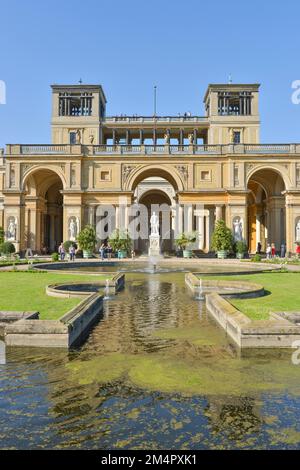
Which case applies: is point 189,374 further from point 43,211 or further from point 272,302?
point 43,211

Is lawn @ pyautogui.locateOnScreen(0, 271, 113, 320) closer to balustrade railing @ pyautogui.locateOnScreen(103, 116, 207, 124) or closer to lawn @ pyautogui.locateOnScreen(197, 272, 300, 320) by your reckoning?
Result: lawn @ pyautogui.locateOnScreen(197, 272, 300, 320)

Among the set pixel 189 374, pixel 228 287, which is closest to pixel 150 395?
pixel 189 374

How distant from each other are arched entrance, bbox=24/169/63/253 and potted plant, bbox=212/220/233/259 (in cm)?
1928

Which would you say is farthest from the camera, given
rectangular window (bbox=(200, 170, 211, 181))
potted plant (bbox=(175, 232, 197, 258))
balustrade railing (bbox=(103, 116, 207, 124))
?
balustrade railing (bbox=(103, 116, 207, 124))

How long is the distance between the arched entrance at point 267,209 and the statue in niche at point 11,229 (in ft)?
84.0

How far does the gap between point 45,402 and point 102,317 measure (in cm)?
523

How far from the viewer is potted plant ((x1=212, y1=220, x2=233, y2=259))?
37312 mm

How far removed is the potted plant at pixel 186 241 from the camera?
127ft

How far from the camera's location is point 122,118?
5488 centimetres

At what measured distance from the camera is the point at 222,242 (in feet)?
122

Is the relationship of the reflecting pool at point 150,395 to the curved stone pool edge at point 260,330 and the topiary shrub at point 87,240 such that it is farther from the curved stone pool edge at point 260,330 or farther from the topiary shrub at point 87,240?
the topiary shrub at point 87,240

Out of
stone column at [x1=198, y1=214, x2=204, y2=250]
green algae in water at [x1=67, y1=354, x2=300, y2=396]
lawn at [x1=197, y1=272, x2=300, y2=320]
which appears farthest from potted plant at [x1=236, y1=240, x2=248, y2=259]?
green algae in water at [x1=67, y1=354, x2=300, y2=396]

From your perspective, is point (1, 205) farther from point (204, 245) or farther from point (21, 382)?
point (21, 382)

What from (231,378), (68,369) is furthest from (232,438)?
(68,369)
